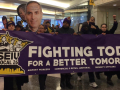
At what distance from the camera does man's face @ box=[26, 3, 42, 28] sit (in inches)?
158

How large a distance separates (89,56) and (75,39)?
1.57 ft

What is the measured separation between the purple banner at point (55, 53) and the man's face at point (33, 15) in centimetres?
148

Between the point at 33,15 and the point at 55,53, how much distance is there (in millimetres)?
1800

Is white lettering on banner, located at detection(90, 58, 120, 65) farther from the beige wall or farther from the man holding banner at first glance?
the beige wall

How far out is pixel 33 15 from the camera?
13.3 feet

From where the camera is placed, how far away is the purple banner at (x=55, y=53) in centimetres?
262

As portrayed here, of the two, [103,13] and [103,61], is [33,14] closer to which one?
[103,61]

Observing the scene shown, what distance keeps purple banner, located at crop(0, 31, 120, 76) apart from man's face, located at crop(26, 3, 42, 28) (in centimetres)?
148

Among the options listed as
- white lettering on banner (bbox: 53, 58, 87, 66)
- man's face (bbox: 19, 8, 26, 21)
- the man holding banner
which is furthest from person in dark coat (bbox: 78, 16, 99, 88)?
man's face (bbox: 19, 8, 26, 21)

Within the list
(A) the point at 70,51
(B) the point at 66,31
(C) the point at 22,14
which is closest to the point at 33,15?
(C) the point at 22,14

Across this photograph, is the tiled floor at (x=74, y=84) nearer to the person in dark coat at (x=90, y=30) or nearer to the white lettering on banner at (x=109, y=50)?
the person in dark coat at (x=90, y=30)

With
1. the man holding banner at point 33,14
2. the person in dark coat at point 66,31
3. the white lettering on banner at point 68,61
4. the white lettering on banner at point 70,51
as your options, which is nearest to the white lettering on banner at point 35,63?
the white lettering on banner at point 70,51

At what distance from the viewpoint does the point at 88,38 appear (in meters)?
2.96

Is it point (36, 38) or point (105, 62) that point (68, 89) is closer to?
point (105, 62)
